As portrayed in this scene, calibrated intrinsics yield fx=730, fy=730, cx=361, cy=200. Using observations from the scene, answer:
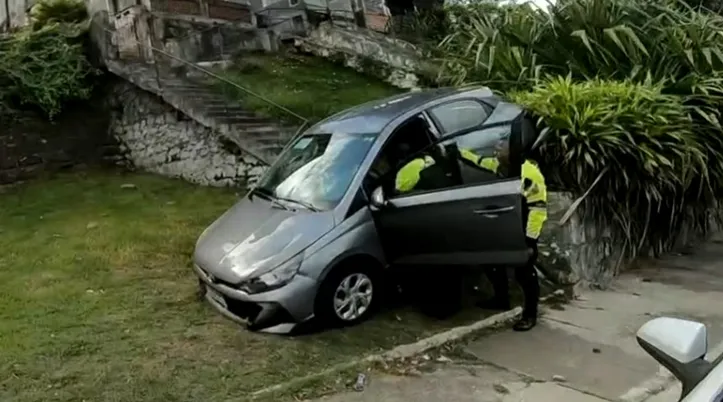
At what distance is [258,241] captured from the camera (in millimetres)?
5469

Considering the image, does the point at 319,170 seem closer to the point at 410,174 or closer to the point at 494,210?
the point at 410,174

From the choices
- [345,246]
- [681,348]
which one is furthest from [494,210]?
[681,348]

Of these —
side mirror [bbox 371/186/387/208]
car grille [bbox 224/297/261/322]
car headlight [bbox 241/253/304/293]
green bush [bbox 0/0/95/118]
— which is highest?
green bush [bbox 0/0/95/118]

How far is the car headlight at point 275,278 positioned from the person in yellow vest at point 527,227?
5.51 feet

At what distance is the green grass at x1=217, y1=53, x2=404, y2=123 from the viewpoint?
1193 centimetres

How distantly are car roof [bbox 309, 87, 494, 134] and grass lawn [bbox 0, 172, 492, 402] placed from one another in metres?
1.58

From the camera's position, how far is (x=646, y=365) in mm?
5141

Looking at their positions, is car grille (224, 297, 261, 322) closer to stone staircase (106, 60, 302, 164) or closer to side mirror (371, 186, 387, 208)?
side mirror (371, 186, 387, 208)

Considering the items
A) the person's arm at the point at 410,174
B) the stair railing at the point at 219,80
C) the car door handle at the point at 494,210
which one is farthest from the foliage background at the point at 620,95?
the stair railing at the point at 219,80

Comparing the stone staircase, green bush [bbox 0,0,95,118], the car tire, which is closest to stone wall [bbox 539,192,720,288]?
the car tire

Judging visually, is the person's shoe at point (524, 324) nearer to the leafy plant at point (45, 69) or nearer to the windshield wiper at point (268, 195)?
the windshield wiper at point (268, 195)

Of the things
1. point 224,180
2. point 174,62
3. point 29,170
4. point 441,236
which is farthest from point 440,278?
point 29,170

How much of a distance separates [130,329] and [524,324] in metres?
3.07

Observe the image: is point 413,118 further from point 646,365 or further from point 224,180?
point 224,180
